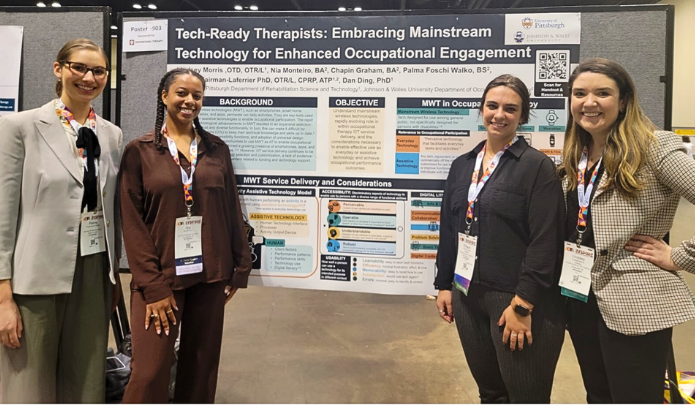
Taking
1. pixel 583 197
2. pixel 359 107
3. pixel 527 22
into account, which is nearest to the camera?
pixel 583 197

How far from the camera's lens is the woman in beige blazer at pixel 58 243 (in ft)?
4.25

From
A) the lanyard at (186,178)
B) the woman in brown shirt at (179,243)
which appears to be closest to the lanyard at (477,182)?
the woman in brown shirt at (179,243)

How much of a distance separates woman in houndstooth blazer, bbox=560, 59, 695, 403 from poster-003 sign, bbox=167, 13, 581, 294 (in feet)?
1.55

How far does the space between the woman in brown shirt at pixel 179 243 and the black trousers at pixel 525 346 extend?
0.90m

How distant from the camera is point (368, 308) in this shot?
3.81 m

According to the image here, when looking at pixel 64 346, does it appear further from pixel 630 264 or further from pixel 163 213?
pixel 630 264

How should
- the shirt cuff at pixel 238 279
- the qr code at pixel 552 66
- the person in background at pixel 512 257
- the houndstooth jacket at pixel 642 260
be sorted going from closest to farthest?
the houndstooth jacket at pixel 642 260 → the person in background at pixel 512 257 → the shirt cuff at pixel 238 279 → the qr code at pixel 552 66

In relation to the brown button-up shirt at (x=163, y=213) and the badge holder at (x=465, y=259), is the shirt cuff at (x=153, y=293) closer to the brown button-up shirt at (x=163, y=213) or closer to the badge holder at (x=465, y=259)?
the brown button-up shirt at (x=163, y=213)

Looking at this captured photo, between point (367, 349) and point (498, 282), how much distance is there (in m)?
1.86

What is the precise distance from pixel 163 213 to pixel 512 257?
122cm

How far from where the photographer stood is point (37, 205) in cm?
130

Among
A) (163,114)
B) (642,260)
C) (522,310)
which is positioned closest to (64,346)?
(163,114)

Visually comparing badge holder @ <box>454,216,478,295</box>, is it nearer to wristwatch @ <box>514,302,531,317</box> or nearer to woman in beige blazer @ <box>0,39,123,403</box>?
wristwatch @ <box>514,302,531,317</box>

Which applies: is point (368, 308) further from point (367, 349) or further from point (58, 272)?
point (58, 272)
